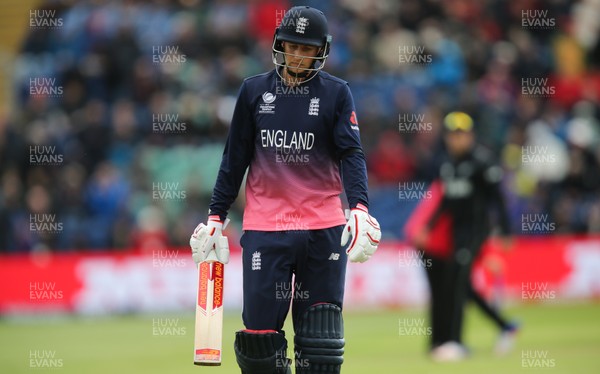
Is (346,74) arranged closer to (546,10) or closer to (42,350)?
(546,10)

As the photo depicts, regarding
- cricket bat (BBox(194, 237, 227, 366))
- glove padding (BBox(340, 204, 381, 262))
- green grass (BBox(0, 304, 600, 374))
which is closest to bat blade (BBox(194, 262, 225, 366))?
cricket bat (BBox(194, 237, 227, 366))

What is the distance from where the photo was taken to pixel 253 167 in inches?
317

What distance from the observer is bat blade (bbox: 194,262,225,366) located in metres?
7.79

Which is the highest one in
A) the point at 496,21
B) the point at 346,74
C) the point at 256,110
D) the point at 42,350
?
the point at 496,21

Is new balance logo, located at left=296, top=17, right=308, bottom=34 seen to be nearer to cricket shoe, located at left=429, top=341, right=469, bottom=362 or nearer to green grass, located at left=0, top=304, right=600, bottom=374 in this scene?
green grass, located at left=0, top=304, right=600, bottom=374

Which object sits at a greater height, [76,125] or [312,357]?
[76,125]

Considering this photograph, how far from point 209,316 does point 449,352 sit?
6109mm

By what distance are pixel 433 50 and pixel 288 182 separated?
618 inches

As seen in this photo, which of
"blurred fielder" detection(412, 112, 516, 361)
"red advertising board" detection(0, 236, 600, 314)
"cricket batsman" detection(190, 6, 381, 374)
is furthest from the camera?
"red advertising board" detection(0, 236, 600, 314)

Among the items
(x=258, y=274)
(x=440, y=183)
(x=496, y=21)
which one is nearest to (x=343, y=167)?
(x=258, y=274)

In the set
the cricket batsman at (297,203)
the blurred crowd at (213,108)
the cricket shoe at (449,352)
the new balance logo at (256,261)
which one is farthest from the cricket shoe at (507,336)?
the new balance logo at (256,261)

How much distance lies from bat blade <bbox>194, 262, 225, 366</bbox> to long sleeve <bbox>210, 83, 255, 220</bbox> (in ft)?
1.37

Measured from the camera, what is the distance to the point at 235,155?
26.2 ft

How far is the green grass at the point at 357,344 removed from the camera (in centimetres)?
1233
